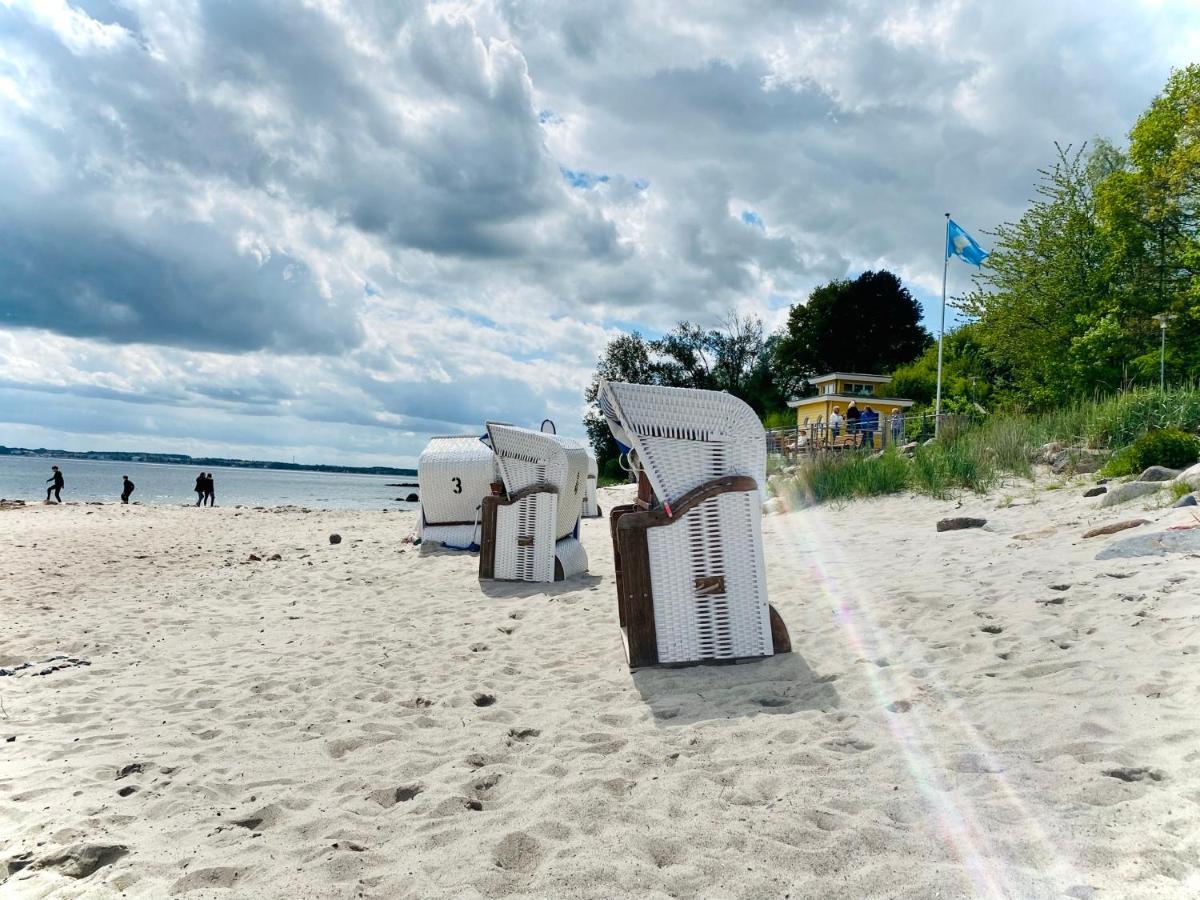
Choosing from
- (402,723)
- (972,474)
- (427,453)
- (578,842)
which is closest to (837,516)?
(972,474)

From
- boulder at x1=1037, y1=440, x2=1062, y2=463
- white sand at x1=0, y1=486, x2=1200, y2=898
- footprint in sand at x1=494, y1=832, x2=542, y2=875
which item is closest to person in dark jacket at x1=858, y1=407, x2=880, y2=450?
boulder at x1=1037, y1=440, x2=1062, y2=463

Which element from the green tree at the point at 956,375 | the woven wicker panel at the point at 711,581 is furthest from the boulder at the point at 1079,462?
the green tree at the point at 956,375

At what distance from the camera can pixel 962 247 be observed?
2239 cm

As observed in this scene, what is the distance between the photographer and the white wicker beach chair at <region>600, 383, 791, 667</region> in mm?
4770

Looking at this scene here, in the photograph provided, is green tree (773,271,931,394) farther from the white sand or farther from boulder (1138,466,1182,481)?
the white sand

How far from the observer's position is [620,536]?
4809 millimetres

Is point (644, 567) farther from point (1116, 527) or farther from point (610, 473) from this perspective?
point (610, 473)

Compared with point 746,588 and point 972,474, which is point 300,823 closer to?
point 746,588

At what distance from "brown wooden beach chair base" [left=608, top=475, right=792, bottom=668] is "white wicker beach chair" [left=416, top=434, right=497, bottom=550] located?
7.10 m

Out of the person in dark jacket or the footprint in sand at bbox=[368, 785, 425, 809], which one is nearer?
the footprint in sand at bbox=[368, 785, 425, 809]

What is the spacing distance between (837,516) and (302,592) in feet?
24.7

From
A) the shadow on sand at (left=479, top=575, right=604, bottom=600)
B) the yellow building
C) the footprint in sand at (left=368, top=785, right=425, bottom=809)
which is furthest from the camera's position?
the yellow building

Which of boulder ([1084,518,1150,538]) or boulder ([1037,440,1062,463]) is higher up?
boulder ([1037,440,1062,463])

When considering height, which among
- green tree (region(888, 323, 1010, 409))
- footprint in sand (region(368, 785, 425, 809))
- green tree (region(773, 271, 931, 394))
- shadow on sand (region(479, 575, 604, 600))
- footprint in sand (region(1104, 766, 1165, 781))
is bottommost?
footprint in sand (region(368, 785, 425, 809))
